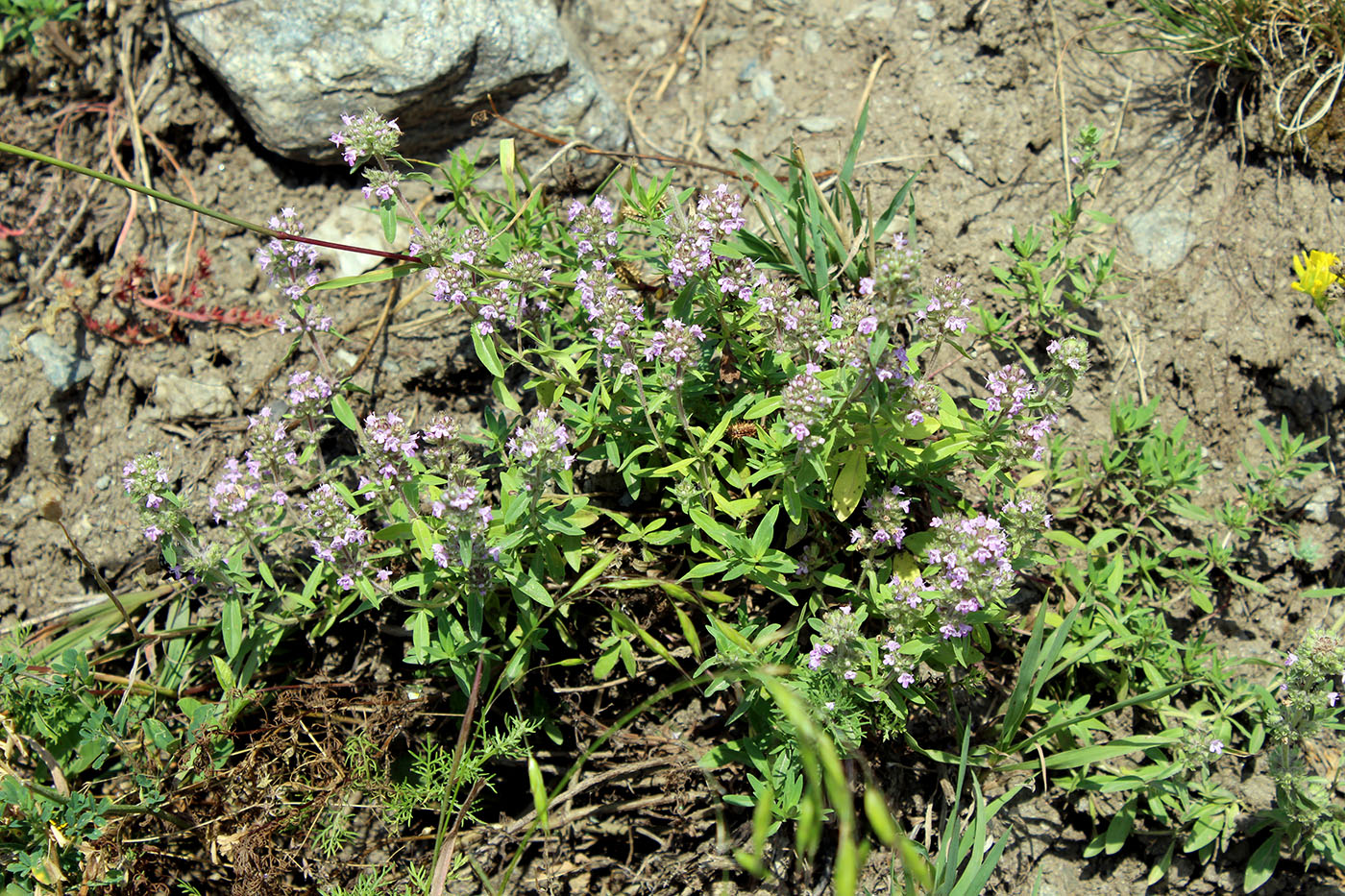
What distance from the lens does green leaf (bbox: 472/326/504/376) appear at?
13.6 feet

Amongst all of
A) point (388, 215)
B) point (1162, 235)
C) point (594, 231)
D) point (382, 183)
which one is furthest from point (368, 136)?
point (1162, 235)

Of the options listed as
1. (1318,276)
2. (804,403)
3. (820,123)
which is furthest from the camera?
(820,123)

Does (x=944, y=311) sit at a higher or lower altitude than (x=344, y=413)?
higher

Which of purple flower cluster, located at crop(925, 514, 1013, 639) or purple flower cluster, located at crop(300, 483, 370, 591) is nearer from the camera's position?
purple flower cluster, located at crop(925, 514, 1013, 639)

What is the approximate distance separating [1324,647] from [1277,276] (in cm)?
234

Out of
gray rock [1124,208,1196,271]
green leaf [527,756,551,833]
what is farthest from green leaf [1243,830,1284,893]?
green leaf [527,756,551,833]

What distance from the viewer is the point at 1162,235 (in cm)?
534

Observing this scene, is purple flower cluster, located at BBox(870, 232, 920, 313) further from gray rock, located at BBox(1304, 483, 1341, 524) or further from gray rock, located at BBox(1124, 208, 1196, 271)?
gray rock, located at BBox(1304, 483, 1341, 524)

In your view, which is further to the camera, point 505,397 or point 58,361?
point 58,361

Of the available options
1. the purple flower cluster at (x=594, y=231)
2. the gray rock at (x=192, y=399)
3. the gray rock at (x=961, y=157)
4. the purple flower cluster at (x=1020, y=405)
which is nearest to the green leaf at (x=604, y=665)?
the purple flower cluster at (x=594, y=231)

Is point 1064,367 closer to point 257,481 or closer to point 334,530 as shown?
point 334,530

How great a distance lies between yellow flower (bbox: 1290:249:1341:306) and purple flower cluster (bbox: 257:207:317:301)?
210 inches

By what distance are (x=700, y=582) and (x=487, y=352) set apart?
5.12 feet

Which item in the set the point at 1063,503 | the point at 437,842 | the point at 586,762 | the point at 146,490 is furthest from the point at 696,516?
the point at 146,490
